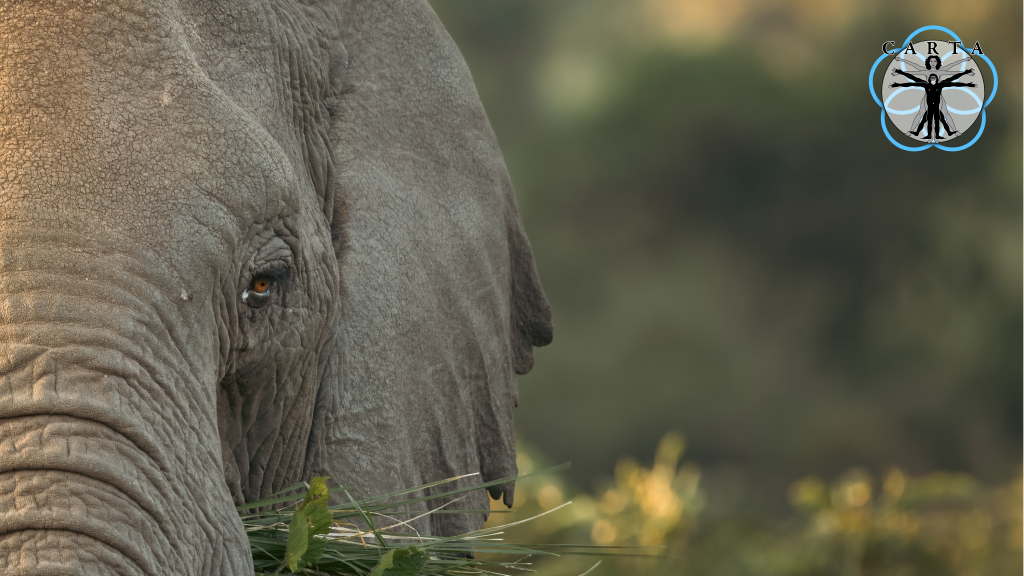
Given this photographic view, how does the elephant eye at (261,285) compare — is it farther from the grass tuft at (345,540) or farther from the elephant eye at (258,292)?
the grass tuft at (345,540)

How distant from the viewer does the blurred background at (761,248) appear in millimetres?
15414

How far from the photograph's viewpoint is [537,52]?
1836cm

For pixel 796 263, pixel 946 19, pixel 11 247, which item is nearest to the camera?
pixel 11 247

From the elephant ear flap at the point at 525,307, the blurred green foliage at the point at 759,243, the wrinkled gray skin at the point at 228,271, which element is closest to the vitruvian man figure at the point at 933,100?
the elephant ear flap at the point at 525,307

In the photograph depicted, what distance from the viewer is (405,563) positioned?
1787 millimetres

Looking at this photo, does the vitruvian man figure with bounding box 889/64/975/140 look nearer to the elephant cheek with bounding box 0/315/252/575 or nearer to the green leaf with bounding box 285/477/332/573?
the green leaf with bounding box 285/477/332/573

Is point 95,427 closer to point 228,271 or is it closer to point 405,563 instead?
point 228,271

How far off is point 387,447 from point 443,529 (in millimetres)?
364

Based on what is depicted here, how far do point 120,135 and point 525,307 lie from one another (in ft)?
4.24

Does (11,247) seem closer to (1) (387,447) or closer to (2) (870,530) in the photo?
(1) (387,447)

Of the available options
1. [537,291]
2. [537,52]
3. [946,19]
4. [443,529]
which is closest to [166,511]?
[443,529]

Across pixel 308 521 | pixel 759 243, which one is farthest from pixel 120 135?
pixel 759 243

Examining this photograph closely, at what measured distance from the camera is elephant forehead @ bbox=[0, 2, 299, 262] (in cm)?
151

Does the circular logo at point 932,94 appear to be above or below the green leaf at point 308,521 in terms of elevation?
above
